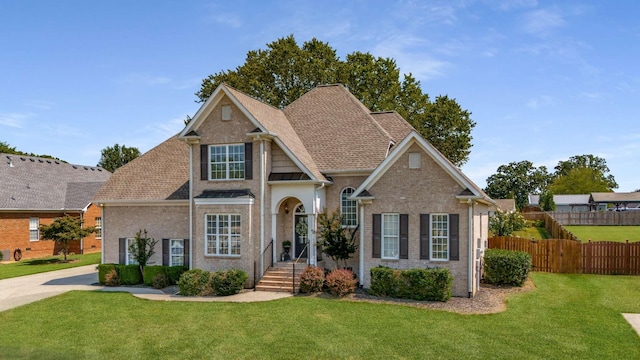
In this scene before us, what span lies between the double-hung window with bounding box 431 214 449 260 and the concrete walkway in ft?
20.6

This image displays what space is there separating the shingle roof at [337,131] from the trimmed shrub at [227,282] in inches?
255

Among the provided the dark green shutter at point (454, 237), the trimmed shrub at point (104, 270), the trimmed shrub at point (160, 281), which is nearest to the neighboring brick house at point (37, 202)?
the trimmed shrub at point (104, 270)

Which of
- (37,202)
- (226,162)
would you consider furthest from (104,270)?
(37,202)

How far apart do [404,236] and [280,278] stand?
5752 mm

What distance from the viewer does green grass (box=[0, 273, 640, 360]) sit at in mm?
11719

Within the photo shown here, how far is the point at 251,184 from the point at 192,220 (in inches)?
135

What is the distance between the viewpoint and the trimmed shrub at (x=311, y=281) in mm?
18594

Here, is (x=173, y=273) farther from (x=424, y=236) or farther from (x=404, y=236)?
(x=424, y=236)

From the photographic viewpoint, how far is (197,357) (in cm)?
1151

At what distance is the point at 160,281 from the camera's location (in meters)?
21.1

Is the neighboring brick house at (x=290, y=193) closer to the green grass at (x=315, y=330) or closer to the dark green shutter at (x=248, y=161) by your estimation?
the dark green shutter at (x=248, y=161)

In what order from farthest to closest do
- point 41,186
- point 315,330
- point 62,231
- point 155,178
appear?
point 41,186
point 62,231
point 155,178
point 315,330

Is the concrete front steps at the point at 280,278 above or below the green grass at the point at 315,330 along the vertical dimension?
above

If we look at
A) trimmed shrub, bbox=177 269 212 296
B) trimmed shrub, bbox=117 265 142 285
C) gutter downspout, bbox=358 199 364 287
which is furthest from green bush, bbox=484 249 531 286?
trimmed shrub, bbox=117 265 142 285
